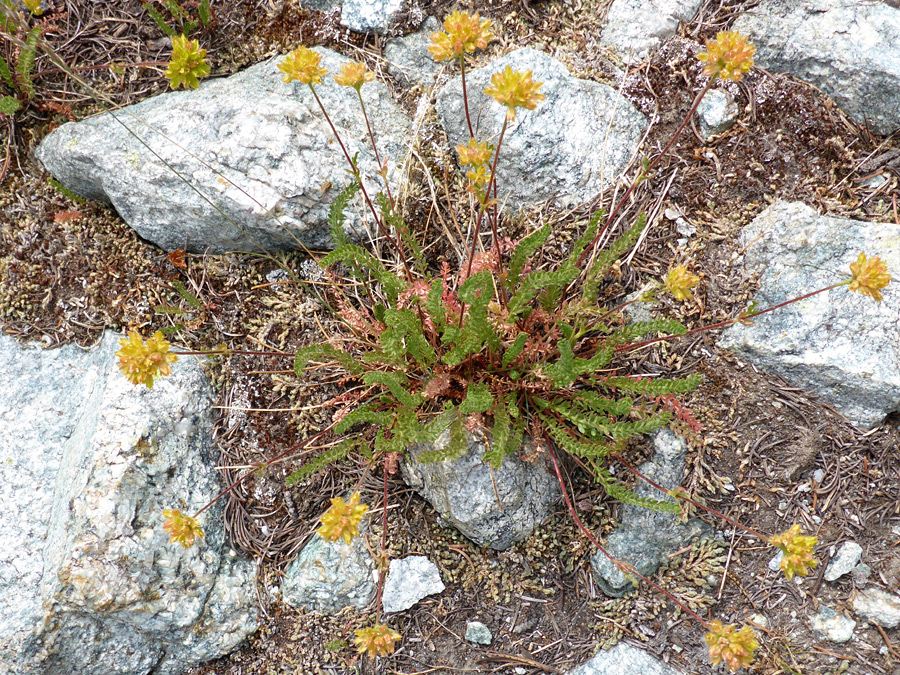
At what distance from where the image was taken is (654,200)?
3.62 metres

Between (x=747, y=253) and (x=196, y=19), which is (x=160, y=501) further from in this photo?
(x=747, y=253)

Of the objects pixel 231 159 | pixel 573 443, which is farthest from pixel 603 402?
pixel 231 159

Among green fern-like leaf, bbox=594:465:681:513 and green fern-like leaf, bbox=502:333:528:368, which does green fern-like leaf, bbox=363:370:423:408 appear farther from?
green fern-like leaf, bbox=594:465:681:513

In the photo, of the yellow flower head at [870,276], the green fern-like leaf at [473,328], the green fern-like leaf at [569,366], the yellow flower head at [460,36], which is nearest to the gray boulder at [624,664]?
the green fern-like leaf at [569,366]

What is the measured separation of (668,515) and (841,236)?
1834 millimetres

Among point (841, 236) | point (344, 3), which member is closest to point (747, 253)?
point (841, 236)

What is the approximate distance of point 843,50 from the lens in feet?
11.3

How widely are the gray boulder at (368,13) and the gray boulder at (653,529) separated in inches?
124

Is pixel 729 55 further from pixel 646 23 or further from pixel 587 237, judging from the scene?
pixel 646 23

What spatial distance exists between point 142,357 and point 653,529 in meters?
2.75

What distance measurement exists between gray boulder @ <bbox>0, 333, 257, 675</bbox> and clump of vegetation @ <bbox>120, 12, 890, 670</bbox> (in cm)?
78

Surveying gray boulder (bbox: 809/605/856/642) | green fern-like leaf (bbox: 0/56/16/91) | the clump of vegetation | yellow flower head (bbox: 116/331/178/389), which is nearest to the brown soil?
gray boulder (bbox: 809/605/856/642)

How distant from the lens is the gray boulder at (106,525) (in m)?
3.12

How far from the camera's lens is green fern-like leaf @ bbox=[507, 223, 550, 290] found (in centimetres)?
304
